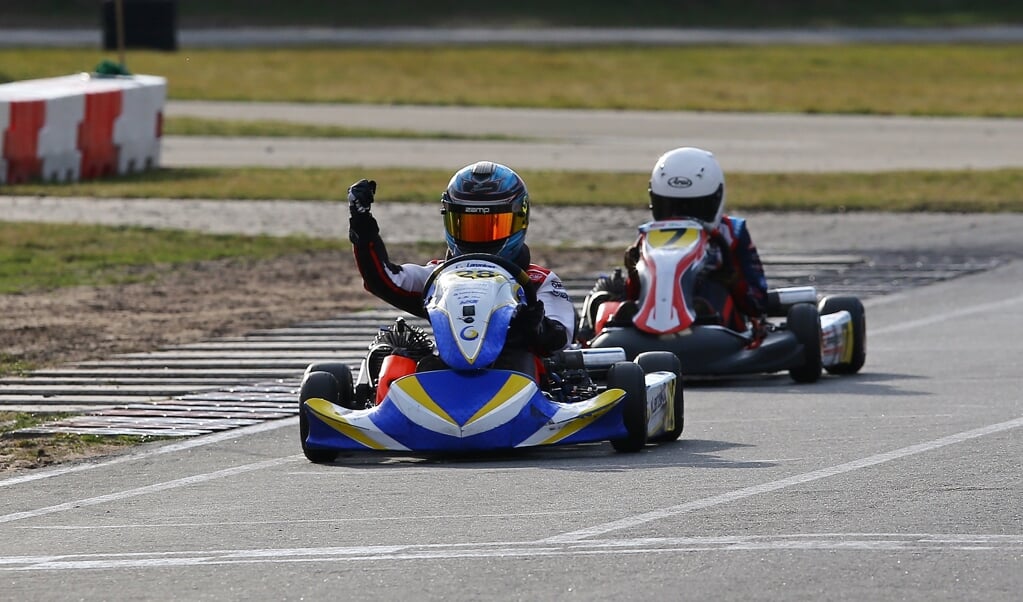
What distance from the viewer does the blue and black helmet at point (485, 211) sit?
9.16m

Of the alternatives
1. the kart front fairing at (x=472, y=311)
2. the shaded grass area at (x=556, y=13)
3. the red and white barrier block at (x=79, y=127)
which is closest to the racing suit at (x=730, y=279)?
the kart front fairing at (x=472, y=311)

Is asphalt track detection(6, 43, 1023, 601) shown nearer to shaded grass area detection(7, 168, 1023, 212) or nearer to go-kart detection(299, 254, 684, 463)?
go-kart detection(299, 254, 684, 463)

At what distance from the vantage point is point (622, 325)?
444 inches

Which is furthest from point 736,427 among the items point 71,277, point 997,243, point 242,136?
point 242,136

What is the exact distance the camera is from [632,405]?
8.36 m

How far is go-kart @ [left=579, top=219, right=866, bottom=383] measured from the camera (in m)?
11.1

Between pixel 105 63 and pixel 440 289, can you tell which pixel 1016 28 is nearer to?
pixel 105 63

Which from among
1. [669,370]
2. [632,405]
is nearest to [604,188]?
[669,370]

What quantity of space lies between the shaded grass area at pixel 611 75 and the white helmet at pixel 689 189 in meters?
21.8

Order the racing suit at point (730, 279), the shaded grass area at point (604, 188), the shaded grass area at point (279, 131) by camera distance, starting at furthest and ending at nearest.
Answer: the shaded grass area at point (279, 131), the shaded grass area at point (604, 188), the racing suit at point (730, 279)

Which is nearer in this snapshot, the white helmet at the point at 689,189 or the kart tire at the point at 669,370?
the kart tire at the point at 669,370

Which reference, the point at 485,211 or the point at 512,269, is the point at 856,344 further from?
the point at 512,269

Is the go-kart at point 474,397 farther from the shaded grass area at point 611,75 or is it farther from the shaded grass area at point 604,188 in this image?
the shaded grass area at point 611,75

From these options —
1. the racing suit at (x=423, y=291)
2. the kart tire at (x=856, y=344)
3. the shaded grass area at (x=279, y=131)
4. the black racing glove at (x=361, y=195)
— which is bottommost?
the shaded grass area at (x=279, y=131)
